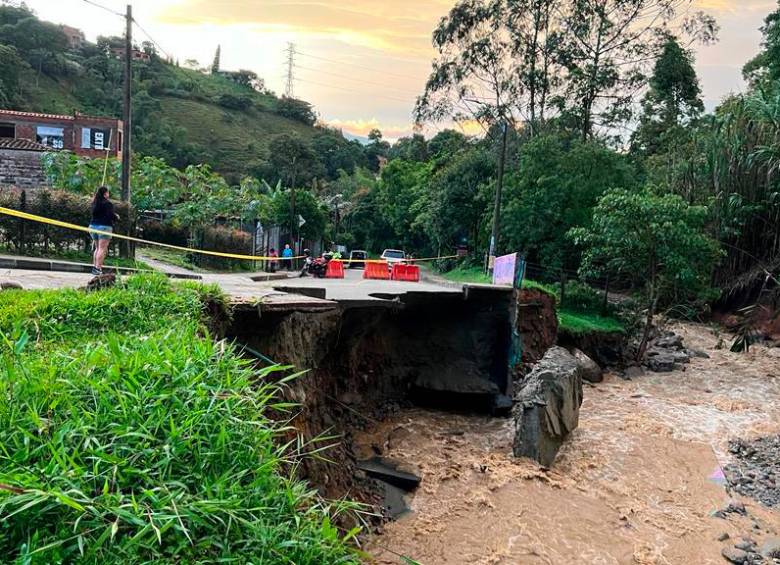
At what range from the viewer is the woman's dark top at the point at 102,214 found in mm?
9109

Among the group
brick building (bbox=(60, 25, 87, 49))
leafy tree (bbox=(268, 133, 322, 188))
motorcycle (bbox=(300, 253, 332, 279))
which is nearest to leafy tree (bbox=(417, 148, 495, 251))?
motorcycle (bbox=(300, 253, 332, 279))

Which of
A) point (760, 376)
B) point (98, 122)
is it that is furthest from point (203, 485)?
point (98, 122)

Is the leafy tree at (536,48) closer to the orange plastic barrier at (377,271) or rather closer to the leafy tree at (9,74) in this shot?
the orange plastic barrier at (377,271)

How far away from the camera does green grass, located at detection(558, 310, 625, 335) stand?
18.3 meters

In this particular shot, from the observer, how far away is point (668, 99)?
3412 cm

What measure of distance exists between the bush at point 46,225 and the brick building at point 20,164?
56.4ft

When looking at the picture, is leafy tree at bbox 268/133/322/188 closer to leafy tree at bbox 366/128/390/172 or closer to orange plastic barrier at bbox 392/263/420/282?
leafy tree at bbox 366/128/390/172

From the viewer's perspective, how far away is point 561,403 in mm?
10953

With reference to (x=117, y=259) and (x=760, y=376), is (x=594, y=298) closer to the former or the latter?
(x=760, y=376)

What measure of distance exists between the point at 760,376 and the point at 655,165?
1512 cm

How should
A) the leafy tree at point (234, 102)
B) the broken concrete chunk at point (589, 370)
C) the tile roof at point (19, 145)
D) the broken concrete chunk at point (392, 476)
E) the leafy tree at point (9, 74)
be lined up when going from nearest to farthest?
the broken concrete chunk at point (392, 476) < the broken concrete chunk at point (589, 370) < the tile roof at point (19, 145) < the leafy tree at point (9, 74) < the leafy tree at point (234, 102)

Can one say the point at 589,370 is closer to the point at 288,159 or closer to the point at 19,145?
the point at 19,145

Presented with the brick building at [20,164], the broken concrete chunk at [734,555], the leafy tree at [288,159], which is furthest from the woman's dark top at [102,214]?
the leafy tree at [288,159]

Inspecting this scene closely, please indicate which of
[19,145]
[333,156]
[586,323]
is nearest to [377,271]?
[586,323]
